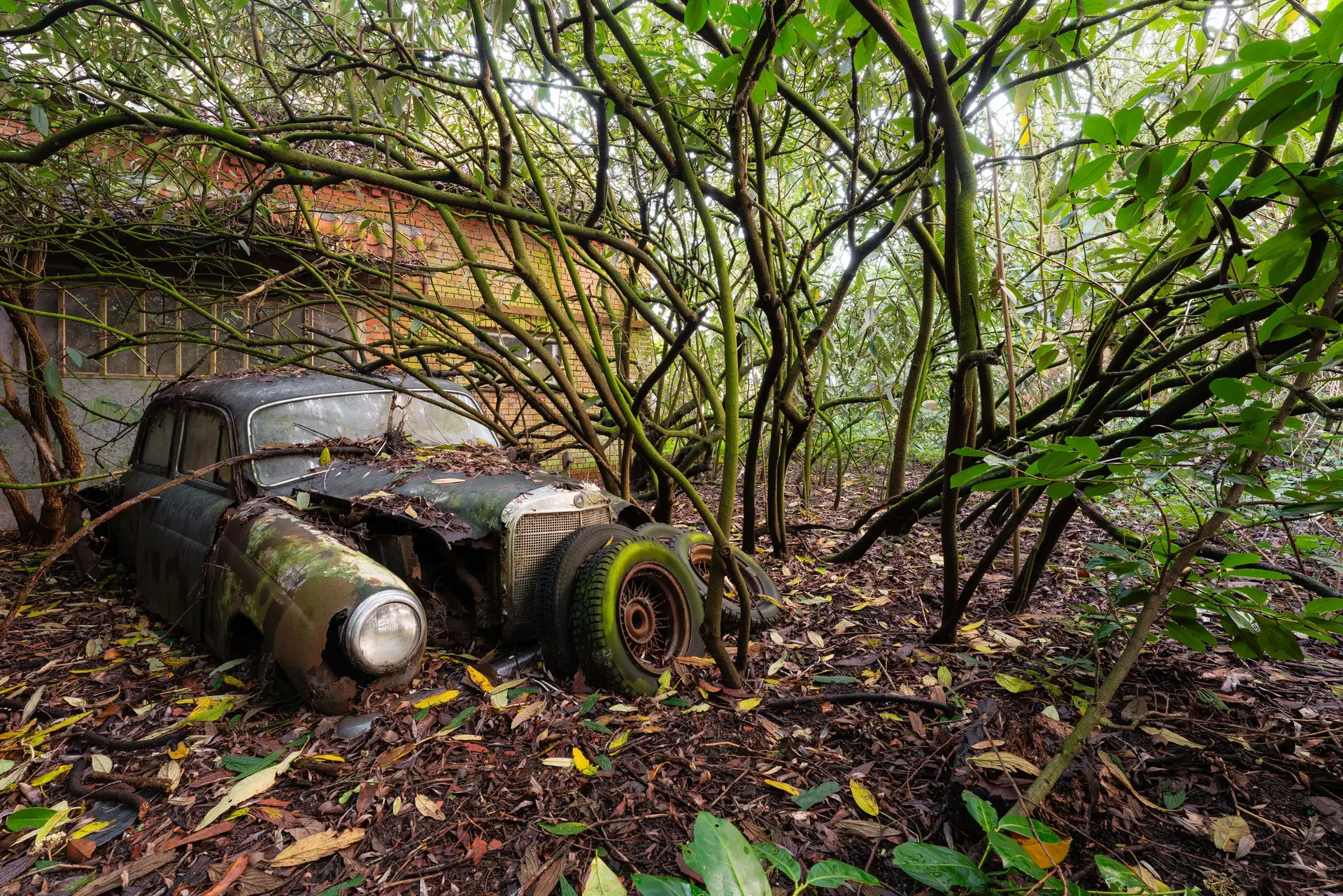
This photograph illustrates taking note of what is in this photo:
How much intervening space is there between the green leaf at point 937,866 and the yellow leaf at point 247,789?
1958 mm

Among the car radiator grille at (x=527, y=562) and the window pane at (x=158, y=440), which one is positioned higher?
the window pane at (x=158, y=440)

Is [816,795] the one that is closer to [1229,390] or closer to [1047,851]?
[1047,851]

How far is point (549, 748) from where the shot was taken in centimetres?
228

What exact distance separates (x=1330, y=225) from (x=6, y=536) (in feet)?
28.9

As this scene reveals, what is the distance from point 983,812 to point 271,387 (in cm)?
398

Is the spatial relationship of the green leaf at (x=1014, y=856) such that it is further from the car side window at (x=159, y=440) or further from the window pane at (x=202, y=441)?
the car side window at (x=159, y=440)

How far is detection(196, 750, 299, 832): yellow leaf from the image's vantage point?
1.96 metres

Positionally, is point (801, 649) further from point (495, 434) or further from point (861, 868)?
point (495, 434)

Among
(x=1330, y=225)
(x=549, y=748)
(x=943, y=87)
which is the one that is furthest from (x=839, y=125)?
(x=549, y=748)

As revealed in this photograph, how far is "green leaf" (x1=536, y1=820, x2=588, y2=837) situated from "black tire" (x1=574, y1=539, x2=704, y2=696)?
732 millimetres

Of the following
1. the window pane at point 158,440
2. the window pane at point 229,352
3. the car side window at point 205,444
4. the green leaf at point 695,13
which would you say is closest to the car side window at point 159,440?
the window pane at point 158,440

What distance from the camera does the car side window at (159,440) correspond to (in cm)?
A: 414

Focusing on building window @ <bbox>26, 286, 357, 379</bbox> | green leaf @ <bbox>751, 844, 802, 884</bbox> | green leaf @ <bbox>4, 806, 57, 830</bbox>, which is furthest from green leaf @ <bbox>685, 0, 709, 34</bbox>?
building window @ <bbox>26, 286, 357, 379</bbox>

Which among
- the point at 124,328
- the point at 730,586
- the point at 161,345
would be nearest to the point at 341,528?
the point at 730,586
